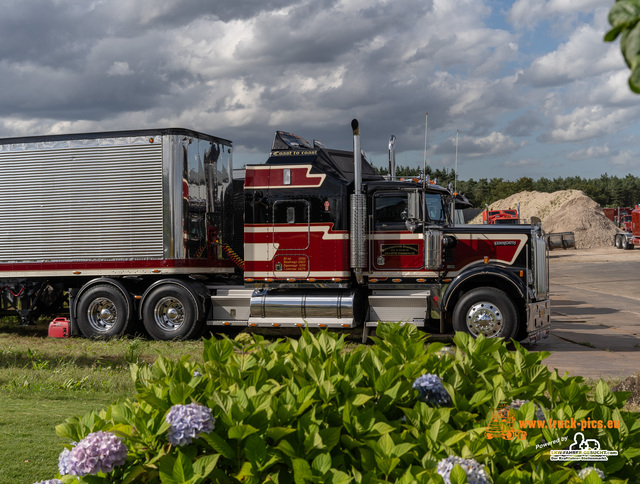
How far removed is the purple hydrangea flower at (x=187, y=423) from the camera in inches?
102

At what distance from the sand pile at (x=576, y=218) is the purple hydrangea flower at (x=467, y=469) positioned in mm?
55043

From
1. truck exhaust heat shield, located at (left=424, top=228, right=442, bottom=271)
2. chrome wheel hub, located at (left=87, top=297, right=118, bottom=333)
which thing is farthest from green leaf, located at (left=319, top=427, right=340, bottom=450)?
chrome wheel hub, located at (left=87, top=297, right=118, bottom=333)

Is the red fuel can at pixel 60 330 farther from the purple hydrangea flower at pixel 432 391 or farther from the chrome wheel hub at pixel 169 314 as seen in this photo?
the purple hydrangea flower at pixel 432 391

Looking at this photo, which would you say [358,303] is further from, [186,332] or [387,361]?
[387,361]

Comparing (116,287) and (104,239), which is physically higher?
(104,239)

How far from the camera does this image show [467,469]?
7.83 feet

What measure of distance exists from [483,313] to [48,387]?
6.60 metres

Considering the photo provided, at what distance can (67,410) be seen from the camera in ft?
18.6

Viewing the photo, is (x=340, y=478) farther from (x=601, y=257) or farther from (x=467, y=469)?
(x=601, y=257)

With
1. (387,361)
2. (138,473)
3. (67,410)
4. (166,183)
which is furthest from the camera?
(166,183)

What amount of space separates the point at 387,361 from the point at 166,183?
29.9 feet

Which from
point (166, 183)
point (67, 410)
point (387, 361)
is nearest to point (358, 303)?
point (166, 183)

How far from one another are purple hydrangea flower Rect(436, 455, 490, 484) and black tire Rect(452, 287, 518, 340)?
8.65m

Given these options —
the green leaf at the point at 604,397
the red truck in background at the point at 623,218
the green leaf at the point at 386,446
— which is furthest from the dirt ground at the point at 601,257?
the green leaf at the point at 386,446
